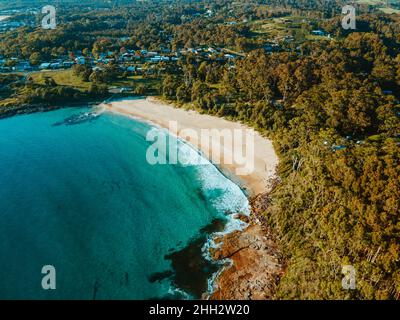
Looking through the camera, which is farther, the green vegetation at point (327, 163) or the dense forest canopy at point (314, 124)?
the dense forest canopy at point (314, 124)

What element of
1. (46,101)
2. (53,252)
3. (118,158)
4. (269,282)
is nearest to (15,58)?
(46,101)

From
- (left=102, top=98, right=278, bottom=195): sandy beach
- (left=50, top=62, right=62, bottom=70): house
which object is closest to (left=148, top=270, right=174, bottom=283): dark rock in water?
(left=102, top=98, right=278, bottom=195): sandy beach

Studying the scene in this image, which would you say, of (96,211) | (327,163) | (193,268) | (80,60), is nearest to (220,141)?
(327,163)

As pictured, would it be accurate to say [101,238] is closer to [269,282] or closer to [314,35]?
[269,282]

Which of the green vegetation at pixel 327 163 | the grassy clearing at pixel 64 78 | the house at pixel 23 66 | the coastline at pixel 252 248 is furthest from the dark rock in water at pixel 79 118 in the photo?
the house at pixel 23 66

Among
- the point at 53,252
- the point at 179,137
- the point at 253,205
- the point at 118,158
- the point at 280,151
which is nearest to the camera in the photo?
the point at 53,252

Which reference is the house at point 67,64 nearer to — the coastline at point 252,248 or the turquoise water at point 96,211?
the turquoise water at point 96,211

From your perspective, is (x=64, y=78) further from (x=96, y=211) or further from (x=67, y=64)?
(x=96, y=211)
